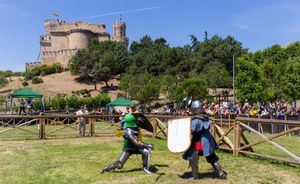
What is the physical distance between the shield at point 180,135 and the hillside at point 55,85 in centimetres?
6001

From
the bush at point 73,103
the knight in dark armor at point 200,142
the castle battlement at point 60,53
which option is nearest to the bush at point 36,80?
→ the castle battlement at point 60,53

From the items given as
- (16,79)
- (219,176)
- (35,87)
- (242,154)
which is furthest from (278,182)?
(16,79)

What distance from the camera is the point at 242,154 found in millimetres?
10484

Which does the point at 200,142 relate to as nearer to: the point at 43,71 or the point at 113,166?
the point at 113,166

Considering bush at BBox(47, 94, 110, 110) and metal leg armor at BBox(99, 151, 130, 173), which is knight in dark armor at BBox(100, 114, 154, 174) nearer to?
metal leg armor at BBox(99, 151, 130, 173)

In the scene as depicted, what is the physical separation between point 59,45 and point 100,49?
77.9 ft

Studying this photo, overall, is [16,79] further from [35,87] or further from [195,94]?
[195,94]

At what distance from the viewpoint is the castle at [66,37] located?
321ft

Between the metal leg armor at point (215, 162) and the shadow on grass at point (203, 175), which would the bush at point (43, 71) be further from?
the metal leg armor at point (215, 162)

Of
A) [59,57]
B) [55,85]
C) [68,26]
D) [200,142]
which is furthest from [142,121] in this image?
[68,26]

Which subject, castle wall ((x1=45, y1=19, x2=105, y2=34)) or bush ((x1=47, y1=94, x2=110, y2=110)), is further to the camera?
castle wall ((x1=45, y1=19, x2=105, y2=34))

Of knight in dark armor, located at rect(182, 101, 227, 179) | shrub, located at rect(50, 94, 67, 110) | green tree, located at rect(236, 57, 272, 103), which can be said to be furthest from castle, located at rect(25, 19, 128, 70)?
knight in dark armor, located at rect(182, 101, 227, 179)

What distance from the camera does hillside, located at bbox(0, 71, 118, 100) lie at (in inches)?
2889

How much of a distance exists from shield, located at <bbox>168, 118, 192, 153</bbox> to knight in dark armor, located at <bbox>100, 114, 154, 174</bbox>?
34.7 inches
